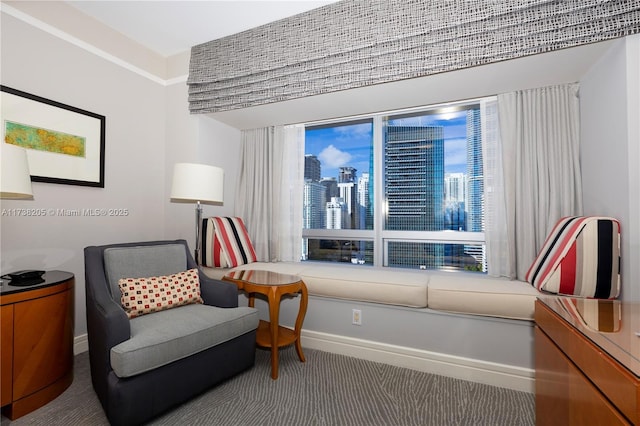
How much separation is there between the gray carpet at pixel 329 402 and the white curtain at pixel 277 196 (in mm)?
1260

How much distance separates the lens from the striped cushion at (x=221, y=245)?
2773 mm

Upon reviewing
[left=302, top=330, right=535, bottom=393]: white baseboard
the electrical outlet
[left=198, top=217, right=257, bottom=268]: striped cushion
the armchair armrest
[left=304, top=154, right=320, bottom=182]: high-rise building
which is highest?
[left=304, top=154, right=320, bottom=182]: high-rise building

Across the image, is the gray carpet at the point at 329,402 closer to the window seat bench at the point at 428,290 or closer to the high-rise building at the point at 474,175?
the window seat bench at the point at 428,290

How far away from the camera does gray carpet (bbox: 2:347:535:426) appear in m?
1.66

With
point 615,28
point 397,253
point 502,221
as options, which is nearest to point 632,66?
point 615,28

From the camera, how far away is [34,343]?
1.70m

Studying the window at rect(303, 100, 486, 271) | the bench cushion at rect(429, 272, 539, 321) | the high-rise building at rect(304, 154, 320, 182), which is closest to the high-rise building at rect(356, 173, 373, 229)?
the window at rect(303, 100, 486, 271)

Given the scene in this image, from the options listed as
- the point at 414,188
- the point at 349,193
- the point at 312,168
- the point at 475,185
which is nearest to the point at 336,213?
the point at 349,193

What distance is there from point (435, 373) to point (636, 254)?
1349 mm

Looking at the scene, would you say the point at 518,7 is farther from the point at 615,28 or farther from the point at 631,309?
the point at 631,309

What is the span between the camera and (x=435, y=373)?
7.10 feet

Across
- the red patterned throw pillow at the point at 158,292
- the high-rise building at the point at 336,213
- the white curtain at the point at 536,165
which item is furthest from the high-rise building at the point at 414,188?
the red patterned throw pillow at the point at 158,292

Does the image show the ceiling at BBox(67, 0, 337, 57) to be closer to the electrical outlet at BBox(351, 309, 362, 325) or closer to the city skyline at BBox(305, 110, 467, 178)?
the city skyline at BBox(305, 110, 467, 178)

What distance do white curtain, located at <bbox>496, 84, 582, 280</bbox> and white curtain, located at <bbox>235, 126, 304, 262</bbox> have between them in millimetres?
1848
